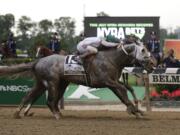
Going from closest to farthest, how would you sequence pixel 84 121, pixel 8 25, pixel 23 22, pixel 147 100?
pixel 84 121
pixel 147 100
pixel 8 25
pixel 23 22

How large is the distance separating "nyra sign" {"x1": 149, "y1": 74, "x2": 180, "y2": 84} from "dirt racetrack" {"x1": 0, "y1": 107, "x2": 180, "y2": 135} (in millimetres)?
2337

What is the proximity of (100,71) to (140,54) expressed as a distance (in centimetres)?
110

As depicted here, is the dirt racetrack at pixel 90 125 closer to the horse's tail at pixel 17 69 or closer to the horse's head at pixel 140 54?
the horse's tail at pixel 17 69

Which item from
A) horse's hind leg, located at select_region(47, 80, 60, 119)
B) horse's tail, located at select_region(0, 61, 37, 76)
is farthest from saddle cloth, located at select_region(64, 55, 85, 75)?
horse's tail, located at select_region(0, 61, 37, 76)

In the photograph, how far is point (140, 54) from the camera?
15.3m

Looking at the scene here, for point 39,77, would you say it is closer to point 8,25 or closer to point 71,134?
point 71,134

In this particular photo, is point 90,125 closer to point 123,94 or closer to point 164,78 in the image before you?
point 123,94

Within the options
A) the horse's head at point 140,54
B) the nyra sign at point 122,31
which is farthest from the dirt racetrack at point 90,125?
the nyra sign at point 122,31

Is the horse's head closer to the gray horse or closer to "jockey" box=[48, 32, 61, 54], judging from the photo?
the gray horse

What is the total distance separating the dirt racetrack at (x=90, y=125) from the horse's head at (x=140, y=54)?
4.53ft

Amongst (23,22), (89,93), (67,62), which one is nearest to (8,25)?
(23,22)

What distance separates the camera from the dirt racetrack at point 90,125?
40.2ft

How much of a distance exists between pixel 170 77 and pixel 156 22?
14.6m

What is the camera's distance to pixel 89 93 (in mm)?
20938
